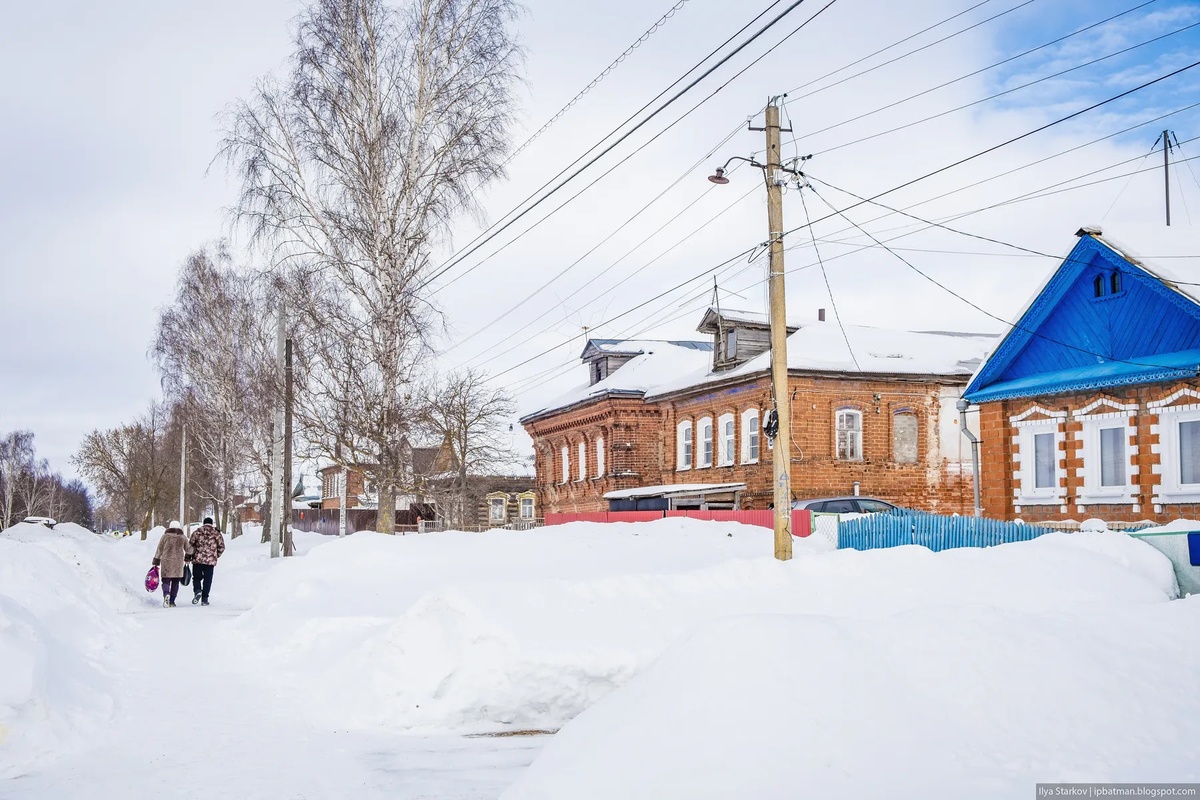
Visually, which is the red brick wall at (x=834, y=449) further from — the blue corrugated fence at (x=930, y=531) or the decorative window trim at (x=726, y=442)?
the blue corrugated fence at (x=930, y=531)

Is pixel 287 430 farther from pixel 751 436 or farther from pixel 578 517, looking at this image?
pixel 751 436

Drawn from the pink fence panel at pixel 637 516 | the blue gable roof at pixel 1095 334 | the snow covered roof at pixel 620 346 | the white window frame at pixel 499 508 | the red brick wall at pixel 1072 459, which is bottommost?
the white window frame at pixel 499 508

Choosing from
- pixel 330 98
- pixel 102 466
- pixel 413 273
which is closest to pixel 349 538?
pixel 413 273

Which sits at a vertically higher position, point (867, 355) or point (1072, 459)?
point (867, 355)

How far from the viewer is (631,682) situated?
22.8 feet

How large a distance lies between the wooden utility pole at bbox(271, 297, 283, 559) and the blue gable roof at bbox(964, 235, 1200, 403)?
54.5 ft

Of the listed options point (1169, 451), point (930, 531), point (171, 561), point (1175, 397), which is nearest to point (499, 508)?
point (171, 561)

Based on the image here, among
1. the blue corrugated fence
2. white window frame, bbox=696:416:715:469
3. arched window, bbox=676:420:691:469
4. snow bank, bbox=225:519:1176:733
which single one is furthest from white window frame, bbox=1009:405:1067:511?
arched window, bbox=676:420:691:469

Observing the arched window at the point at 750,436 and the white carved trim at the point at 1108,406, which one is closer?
the white carved trim at the point at 1108,406

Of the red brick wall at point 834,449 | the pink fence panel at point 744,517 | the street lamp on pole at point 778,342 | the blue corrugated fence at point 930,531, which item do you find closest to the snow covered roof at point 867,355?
the red brick wall at point 834,449

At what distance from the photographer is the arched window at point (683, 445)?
1425 inches

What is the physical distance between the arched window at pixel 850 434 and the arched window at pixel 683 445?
20.3ft

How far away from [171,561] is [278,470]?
761 centimetres

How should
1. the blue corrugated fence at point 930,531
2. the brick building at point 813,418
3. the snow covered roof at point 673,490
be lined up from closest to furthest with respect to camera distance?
the blue corrugated fence at point 930,531
the brick building at point 813,418
the snow covered roof at point 673,490
